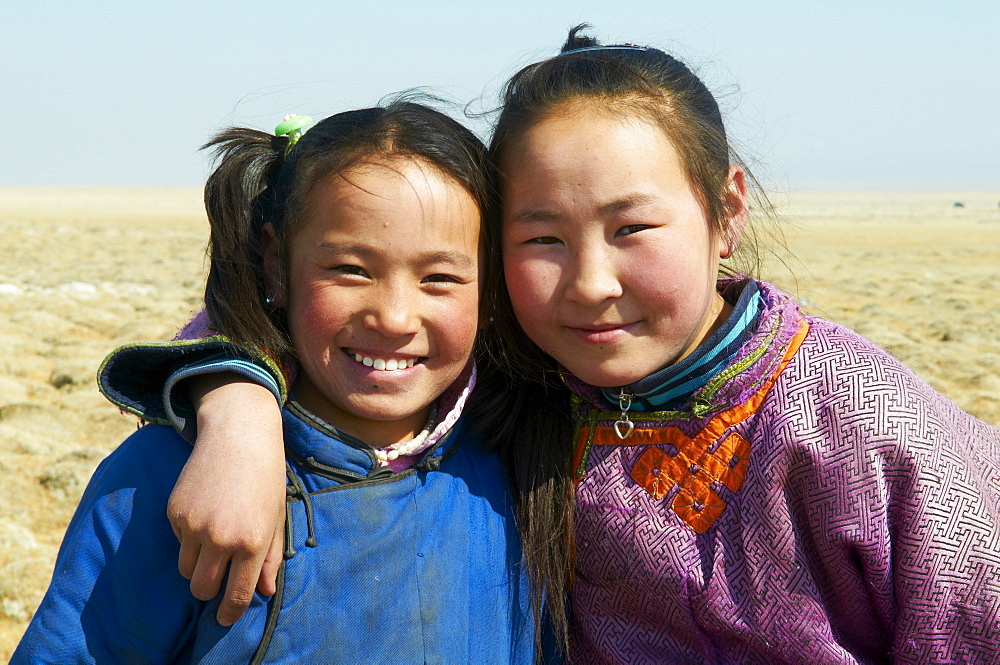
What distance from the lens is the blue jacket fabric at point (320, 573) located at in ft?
5.70

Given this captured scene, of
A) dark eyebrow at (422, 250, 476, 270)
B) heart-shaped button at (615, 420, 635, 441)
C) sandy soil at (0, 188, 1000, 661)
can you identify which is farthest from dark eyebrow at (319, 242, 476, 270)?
sandy soil at (0, 188, 1000, 661)

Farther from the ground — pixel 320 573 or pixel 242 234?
pixel 242 234

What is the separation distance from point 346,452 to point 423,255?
0.44 m

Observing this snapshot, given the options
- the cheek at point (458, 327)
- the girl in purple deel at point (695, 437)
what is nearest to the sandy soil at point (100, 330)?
the girl in purple deel at point (695, 437)

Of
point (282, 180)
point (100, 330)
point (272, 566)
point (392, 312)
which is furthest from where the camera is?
point (100, 330)

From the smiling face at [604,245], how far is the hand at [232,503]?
63cm

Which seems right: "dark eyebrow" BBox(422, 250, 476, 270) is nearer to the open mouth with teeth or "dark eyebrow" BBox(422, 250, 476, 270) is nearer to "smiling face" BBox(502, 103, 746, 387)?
"smiling face" BBox(502, 103, 746, 387)

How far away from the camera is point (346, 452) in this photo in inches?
76.4

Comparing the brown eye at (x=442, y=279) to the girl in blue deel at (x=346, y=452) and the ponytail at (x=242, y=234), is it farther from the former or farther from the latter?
the ponytail at (x=242, y=234)

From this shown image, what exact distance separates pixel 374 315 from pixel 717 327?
0.82 m

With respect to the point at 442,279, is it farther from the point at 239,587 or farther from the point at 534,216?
the point at 239,587

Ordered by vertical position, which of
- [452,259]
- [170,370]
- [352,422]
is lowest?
[352,422]

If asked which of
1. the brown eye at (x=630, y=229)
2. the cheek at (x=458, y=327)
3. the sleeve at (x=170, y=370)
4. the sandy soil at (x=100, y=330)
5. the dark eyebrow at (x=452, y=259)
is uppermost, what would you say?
the brown eye at (x=630, y=229)

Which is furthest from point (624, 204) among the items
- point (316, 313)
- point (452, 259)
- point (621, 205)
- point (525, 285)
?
point (316, 313)
